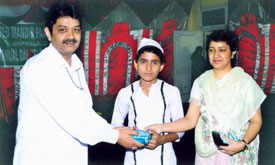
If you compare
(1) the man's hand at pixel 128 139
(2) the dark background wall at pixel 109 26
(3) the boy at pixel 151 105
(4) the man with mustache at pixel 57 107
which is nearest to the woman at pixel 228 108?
(3) the boy at pixel 151 105

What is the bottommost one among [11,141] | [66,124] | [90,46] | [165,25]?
[11,141]

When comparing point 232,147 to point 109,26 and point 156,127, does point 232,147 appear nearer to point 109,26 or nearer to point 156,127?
point 156,127

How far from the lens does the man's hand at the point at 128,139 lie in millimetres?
2518

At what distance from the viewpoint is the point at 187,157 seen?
5.06 m

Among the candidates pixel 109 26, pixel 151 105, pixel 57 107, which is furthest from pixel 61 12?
pixel 109 26

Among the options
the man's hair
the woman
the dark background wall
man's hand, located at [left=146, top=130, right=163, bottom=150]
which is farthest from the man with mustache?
the dark background wall

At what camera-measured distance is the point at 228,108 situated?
2.32 meters

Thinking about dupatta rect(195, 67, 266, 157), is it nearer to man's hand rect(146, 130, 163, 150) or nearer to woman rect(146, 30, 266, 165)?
woman rect(146, 30, 266, 165)

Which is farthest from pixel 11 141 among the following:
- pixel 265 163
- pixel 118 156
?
pixel 265 163

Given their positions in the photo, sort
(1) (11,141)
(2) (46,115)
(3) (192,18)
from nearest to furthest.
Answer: (2) (46,115) → (1) (11,141) → (3) (192,18)

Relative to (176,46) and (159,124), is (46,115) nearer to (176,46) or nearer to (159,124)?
(159,124)

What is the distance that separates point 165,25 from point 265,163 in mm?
5907

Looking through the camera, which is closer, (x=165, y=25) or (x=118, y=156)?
(x=118, y=156)

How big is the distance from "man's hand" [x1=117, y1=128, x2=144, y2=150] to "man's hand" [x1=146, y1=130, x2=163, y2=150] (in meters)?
0.09
